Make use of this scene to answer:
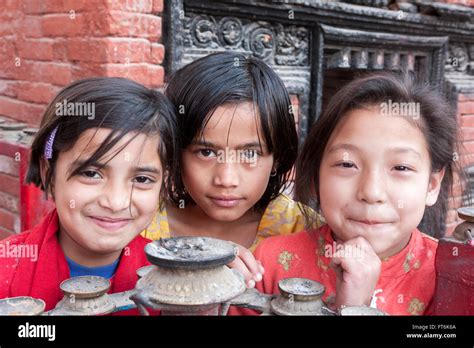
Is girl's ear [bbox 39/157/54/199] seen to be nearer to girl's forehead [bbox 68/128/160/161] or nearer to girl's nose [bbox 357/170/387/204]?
girl's forehead [bbox 68/128/160/161]

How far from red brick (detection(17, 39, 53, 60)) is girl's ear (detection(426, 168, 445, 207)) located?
2118 mm

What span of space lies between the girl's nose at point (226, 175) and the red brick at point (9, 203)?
5.26 ft

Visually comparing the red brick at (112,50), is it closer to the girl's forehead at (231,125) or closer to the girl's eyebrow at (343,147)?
the girl's forehead at (231,125)

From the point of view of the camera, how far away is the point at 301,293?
1.06 meters

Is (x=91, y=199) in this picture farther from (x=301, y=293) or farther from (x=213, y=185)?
(x=301, y=293)

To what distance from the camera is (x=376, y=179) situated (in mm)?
1442

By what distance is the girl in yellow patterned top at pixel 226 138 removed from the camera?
1756mm

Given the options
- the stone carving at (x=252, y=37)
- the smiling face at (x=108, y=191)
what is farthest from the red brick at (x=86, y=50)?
the smiling face at (x=108, y=191)

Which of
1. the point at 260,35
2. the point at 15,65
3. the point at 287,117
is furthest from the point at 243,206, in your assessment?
the point at 15,65

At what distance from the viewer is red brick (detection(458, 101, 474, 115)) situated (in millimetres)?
4176

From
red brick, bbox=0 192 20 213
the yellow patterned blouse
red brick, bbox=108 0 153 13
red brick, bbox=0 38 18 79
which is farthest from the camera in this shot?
red brick, bbox=0 38 18 79

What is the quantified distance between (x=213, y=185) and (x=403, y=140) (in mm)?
611

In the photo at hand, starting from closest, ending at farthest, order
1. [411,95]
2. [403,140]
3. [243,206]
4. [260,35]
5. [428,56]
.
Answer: [403,140] → [411,95] → [243,206] → [260,35] → [428,56]

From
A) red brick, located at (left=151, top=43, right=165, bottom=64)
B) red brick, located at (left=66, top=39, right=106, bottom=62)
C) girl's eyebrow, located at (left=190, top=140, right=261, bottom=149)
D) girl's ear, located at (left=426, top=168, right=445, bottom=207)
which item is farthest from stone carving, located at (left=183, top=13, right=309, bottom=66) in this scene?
girl's ear, located at (left=426, top=168, right=445, bottom=207)
